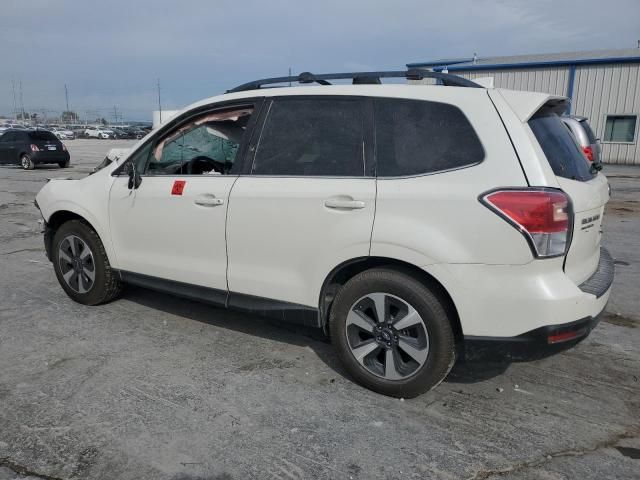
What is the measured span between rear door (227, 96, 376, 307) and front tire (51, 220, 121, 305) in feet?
5.09

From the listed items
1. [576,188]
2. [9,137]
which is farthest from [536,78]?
[576,188]

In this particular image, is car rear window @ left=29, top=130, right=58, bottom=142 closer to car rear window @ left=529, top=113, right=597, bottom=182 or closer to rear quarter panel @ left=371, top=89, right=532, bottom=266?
rear quarter panel @ left=371, top=89, right=532, bottom=266

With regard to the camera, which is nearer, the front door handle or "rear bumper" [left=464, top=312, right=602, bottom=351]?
A: "rear bumper" [left=464, top=312, right=602, bottom=351]

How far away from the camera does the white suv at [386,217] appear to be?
2816 mm

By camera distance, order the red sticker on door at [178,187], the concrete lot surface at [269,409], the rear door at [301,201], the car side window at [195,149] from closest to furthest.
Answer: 1. the concrete lot surface at [269,409]
2. the rear door at [301,201]
3. the red sticker on door at [178,187]
4. the car side window at [195,149]

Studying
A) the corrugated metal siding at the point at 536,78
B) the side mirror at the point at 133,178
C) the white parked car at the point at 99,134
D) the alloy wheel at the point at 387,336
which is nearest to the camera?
the alloy wheel at the point at 387,336

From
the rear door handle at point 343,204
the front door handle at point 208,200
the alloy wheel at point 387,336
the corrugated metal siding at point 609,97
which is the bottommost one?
the alloy wheel at point 387,336

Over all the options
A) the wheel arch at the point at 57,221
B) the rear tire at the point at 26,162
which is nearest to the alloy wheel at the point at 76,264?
the wheel arch at the point at 57,221

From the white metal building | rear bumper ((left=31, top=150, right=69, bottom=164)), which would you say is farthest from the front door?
the white metal building

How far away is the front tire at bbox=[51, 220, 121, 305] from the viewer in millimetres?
4660

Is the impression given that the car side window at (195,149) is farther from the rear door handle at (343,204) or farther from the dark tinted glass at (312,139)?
the rear door handle at (343,204)

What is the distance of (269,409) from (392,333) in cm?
87

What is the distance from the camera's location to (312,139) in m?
3.51

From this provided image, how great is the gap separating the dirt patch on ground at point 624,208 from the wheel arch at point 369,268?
8625 millimetres
